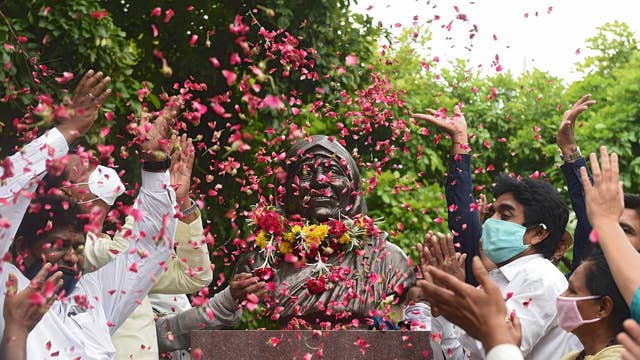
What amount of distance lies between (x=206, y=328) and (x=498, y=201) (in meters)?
2.44

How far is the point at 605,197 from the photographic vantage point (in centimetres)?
418

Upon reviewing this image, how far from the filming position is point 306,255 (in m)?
7.23

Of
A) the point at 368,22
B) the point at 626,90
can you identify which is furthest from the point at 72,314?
the point at 626,90

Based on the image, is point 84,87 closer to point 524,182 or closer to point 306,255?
point 306,255

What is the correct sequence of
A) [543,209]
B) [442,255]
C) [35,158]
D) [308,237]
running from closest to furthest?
1. [35,158]
2. [442,255]
3. [543,209]
4. [308,237]

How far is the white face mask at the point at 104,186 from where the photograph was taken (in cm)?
611

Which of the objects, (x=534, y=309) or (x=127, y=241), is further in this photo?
(x=127, y=241)

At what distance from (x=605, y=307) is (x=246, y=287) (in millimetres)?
2585

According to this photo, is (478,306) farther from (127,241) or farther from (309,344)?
(127,241)

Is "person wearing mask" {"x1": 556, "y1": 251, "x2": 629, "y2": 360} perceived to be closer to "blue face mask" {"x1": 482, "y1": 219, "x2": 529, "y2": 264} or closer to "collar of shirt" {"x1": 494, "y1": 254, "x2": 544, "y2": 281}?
"collar of shirt" {"x1": 494, "y1": 254, "x2": 544, "y2": 281}

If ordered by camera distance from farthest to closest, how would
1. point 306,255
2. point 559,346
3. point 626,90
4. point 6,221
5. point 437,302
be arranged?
point 626,90 → point 306,255 → point 559,346 → point 6,221 → point 437,302

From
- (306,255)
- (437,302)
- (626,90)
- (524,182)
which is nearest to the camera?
(437,302)

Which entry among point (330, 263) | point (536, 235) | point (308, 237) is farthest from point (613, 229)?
point (330, 263)

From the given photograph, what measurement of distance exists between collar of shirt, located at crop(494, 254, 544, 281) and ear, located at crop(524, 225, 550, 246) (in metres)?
0.10
